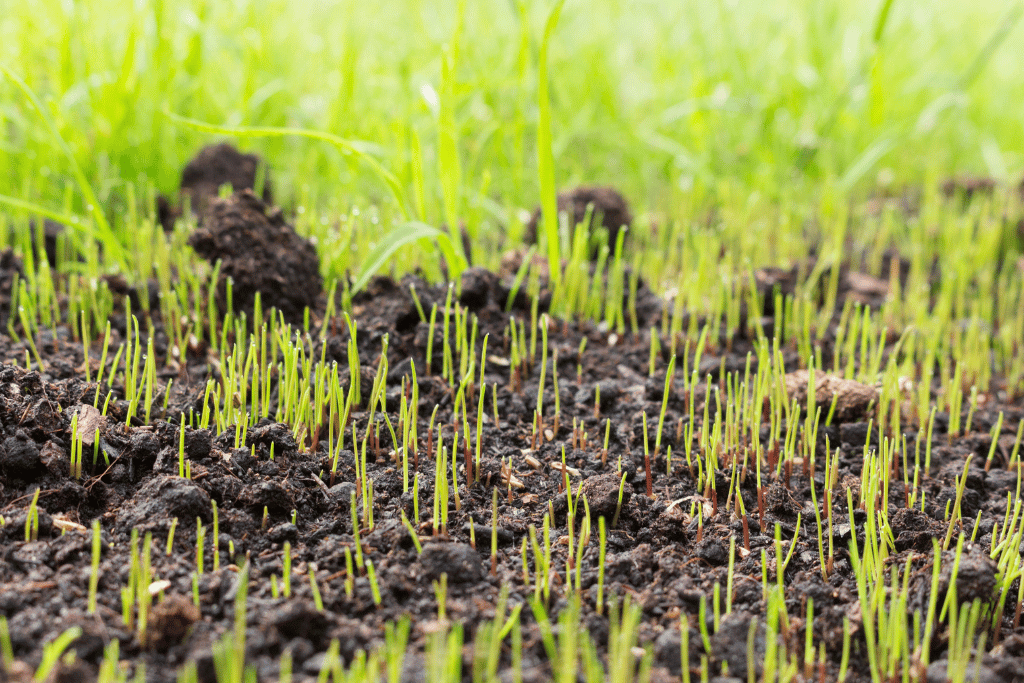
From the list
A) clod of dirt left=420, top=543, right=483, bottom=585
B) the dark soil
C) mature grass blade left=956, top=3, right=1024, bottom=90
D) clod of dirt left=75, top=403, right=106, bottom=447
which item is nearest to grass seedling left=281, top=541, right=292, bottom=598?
the dark soil

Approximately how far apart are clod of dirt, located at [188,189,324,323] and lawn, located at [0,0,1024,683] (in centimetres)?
1

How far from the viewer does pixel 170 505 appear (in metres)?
1.72

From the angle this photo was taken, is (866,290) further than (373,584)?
Yes

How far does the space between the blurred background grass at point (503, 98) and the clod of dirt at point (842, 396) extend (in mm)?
1367

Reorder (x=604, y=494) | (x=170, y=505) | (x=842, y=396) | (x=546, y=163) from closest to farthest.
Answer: (x=170, y=505), (x=604, y=494), (x=842, y=396), (x=546, y=163)

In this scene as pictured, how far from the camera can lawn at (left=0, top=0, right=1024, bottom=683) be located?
1.56m

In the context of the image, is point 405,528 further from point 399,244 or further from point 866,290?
point 866,290

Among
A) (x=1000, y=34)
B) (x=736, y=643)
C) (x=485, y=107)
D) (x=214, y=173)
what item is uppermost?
(x=1000, y=34)

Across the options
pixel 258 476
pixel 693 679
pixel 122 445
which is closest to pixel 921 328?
pixel 693 679

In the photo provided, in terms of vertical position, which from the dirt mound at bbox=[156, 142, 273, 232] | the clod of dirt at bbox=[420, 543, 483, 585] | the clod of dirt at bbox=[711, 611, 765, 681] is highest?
the dirt mound at bbox=[156, 142, 273, 232]

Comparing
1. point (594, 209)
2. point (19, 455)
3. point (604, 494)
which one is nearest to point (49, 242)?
point (19, 455)

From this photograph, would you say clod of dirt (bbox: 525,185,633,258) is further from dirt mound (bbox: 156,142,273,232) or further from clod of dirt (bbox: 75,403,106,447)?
clod of dirt (bbox: 75,403,106,447)

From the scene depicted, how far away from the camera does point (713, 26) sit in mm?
4957

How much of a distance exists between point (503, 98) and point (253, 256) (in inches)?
76.9
